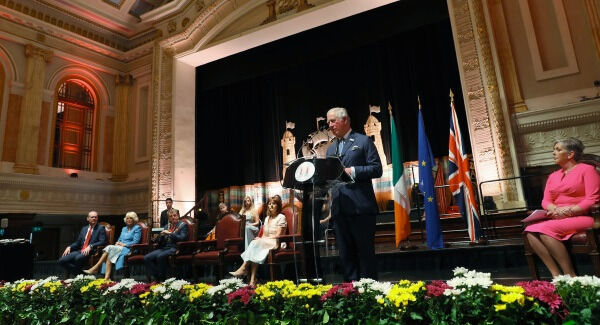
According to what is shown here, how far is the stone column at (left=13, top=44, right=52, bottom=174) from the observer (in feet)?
25.5

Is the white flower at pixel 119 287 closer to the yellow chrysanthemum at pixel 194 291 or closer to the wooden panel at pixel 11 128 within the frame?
the yellow chrysanthemum at pixel 194 291

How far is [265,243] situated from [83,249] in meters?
2.59

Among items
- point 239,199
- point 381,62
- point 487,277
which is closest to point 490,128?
point 381,62

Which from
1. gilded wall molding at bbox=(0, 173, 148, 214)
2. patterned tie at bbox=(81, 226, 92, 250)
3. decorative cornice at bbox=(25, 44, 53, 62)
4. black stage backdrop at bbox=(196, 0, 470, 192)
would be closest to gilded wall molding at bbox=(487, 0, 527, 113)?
black stage backdrop at bbox=(196, 0, 470, 192)

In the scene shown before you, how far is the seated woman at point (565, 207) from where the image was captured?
2383 millimetres

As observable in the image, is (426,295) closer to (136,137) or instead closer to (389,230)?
(389,230)

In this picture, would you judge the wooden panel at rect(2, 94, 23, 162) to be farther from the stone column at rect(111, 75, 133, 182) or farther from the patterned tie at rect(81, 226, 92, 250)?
the patterned tie at rect(81, 226, 92, 250)

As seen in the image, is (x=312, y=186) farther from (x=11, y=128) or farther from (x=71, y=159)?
(x=71, y=159)

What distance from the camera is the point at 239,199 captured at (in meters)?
9.62

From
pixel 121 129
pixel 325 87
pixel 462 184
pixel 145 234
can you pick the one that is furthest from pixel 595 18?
pixel 121 129

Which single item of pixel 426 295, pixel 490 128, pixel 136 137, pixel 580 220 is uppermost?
pixel 136 137

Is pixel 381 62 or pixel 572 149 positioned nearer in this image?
pixel 572 149

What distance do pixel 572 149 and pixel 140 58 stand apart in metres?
9.57

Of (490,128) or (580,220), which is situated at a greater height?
(490,128)
